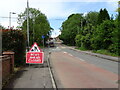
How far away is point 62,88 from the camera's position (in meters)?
8.97

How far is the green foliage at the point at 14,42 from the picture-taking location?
631 inches

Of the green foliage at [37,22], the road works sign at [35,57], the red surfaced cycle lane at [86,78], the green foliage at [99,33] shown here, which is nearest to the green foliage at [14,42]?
the red surfaced cycle lane at [86,78]

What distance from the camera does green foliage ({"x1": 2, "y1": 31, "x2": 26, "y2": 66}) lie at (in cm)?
1603

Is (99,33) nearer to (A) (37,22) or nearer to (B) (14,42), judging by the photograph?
(B) (14,42)

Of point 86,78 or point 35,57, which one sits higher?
point 35,57

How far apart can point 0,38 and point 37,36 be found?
51.6 m

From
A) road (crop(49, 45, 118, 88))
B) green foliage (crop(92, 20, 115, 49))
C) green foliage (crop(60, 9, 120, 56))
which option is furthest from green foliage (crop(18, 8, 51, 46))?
road (crop(49, 45, 118, 88))

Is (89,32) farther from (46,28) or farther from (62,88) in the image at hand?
(62,88)

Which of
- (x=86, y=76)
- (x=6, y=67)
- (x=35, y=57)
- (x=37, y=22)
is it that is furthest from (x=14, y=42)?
(x=37, y=22)

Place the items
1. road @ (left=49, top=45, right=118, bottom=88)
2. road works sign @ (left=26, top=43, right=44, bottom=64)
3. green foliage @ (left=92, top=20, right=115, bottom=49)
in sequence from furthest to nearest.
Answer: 1. green foliage @ (left=92, top=20, right=115, bottom=49)
2. road works sign @ (left=26, top=43, right=44, bottom=64)
3. road @ (left=49, top=45, right=118, bottom=88)

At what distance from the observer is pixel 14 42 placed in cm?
1612

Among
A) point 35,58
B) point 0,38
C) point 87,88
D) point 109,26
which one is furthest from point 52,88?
point 109,26

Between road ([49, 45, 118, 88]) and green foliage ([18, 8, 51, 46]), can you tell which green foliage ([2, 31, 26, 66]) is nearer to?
road ([49, 45, 118, 88])

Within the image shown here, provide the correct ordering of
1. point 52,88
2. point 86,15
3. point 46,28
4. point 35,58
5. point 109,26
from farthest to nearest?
point 86,15
point 46,28
point 109,26
point 35,58
point 52,88
